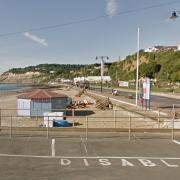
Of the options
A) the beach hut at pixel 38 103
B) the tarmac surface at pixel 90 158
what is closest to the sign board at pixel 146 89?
the beach hut at pixel 38 103

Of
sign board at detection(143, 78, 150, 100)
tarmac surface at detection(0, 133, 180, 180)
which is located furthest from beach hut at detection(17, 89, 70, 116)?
tarmac surface at detection(0, 133, 180, 180)

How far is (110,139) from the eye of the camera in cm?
1989

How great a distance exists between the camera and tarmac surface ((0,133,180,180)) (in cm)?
1237

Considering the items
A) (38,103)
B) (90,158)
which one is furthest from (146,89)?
(90,158)

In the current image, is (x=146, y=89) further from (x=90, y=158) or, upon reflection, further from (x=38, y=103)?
(x=90, y=158)

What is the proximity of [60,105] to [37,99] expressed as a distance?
307 centimetres

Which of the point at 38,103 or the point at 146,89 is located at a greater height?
the point at 146,89

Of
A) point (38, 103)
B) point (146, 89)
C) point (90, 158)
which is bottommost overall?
point (90, 158)

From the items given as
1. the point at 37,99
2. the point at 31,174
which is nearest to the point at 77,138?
the point at 31,174

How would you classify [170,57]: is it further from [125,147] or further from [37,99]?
[125,147]

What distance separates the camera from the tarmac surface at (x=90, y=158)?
487 inches

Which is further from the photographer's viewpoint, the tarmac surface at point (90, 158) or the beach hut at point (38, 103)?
the beach hut at point (38, 103)

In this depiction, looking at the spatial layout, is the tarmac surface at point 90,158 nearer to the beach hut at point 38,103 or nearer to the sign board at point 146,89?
the sign board at point 146,89

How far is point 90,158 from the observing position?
49.3ft
